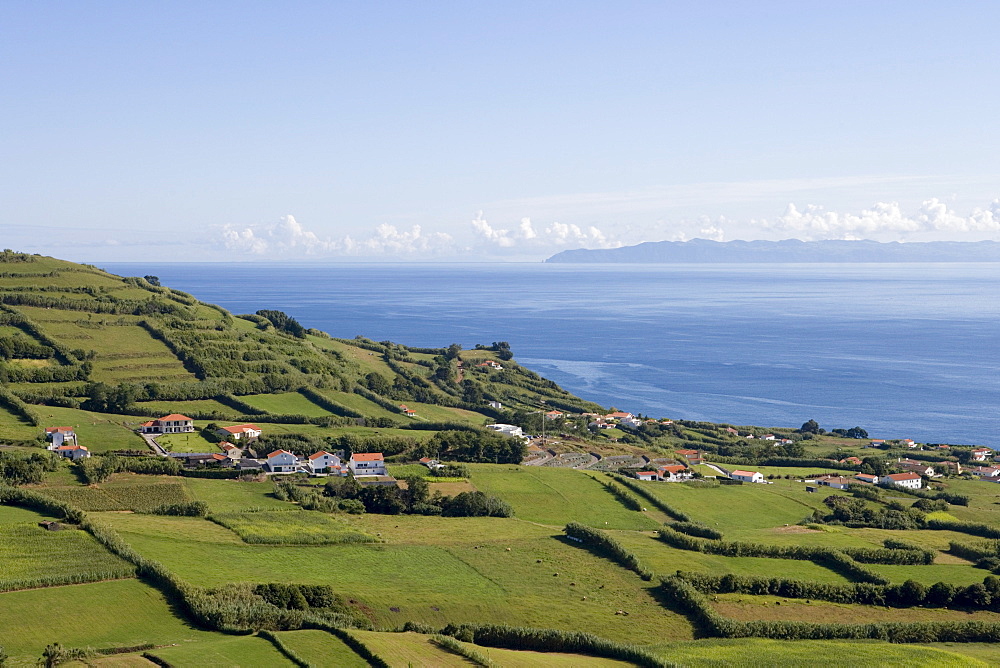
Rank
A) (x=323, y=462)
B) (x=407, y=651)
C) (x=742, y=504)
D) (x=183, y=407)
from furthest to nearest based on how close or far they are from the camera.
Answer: (x=183, y=407) → (x=323, y=462) → (x=742, y=504) → (x=407, y=651)

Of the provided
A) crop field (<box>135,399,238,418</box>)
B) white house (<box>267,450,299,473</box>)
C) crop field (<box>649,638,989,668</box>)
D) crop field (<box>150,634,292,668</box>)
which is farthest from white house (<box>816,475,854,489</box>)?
crop field (<box>150,634,292,668</box>)

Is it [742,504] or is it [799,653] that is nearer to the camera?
[799,653]

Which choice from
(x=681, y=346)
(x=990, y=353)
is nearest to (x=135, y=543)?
(x=681, y=346)

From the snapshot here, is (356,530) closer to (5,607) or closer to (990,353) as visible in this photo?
(5,607)

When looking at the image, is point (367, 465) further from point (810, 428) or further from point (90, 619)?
point (810, 428)

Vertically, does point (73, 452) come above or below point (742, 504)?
above

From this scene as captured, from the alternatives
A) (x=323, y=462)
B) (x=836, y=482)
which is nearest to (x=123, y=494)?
(x=323, y=462)
